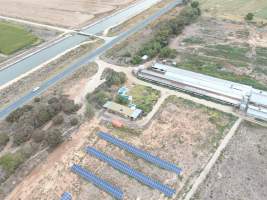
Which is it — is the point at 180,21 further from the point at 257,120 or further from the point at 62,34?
the point at 257,120

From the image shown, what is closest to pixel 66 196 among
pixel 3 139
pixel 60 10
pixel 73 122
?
pixel 73 122

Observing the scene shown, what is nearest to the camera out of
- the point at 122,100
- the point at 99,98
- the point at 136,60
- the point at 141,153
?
the point at 141,153

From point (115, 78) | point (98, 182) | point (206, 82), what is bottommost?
point (98, 182)

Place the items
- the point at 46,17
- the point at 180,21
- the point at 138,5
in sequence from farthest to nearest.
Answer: the point at 138,5 < the point at 46,17 < the point at 180,21

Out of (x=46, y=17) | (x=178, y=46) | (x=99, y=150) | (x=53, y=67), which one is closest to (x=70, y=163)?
(x=99, y=150)

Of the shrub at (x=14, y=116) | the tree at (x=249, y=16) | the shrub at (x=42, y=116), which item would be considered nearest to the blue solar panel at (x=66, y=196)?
the shrub at (x=42, y=116)

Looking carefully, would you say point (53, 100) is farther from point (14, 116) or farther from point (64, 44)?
point (64, 44)

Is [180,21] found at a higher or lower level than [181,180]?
higher
